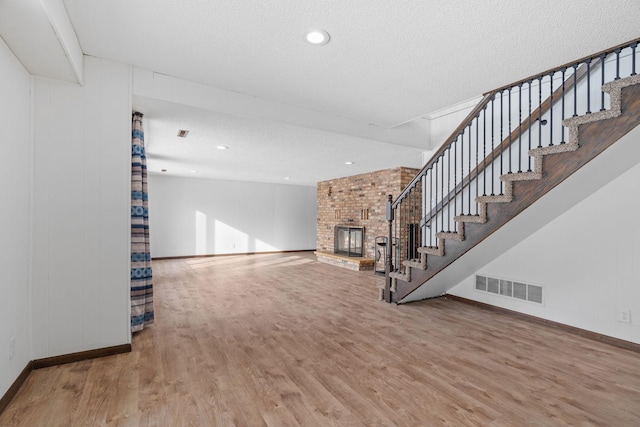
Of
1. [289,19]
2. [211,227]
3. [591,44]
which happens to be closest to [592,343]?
[591,44]

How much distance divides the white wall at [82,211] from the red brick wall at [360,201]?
16.7 feet

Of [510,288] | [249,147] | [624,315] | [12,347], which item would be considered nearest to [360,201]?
[249,147]

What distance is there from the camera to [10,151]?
2080mm

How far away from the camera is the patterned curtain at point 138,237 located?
10.5 feet

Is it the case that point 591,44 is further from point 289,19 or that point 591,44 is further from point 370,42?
point 289,19

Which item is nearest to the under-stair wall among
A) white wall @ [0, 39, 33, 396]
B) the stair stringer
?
the stair stringer

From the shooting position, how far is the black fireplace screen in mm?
7645

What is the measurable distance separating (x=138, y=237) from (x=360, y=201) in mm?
5330

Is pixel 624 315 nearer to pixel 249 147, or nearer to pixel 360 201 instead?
pixel 249 147

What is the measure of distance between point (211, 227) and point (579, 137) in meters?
8.77

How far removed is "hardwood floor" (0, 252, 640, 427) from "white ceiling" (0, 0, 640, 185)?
2.37 meters

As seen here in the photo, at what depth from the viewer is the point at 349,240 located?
789 cm

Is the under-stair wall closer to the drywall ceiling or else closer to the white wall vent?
the white wall vent

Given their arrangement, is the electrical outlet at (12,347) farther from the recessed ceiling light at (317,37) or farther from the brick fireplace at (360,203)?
the brick fireplace at (360,203)
